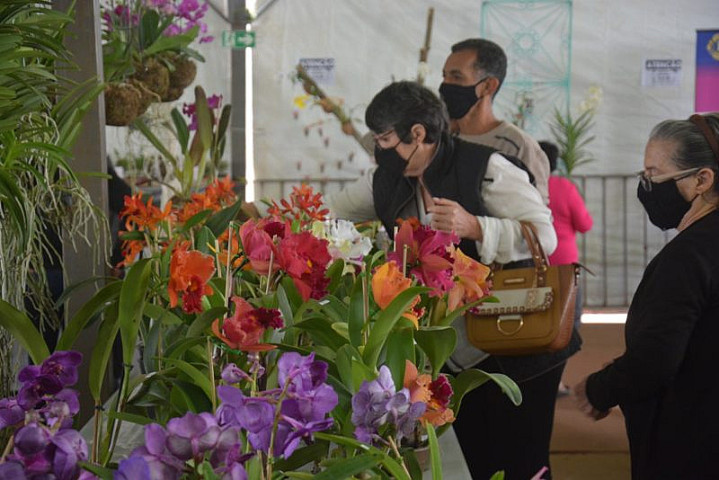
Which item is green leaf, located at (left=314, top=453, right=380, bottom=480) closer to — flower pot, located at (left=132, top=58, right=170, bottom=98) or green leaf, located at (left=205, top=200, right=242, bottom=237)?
green leaf, located at (left=205, top=200, right=242, bottom=237)

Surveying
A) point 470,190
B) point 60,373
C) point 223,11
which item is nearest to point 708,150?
point 470,190

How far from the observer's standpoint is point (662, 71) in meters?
5.91

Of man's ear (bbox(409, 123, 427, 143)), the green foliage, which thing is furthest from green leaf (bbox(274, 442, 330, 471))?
the green foliage

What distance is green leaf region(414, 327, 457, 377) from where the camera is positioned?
4.91 ft

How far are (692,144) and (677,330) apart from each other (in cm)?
38

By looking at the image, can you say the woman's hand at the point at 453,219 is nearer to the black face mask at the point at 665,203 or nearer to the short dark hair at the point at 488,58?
the black face mask at the point at 665,203

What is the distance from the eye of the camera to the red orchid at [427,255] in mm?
1499

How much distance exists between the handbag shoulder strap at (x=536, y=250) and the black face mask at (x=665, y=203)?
39 cm

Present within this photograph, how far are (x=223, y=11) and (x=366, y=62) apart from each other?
1.36m

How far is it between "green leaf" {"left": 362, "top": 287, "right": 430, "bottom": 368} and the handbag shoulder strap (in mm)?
1175

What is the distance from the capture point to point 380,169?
2.73 meters

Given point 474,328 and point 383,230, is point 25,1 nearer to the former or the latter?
point 474,328

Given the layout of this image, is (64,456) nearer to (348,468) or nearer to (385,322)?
(348,468)

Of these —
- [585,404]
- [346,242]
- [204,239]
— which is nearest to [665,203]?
[585,404]
